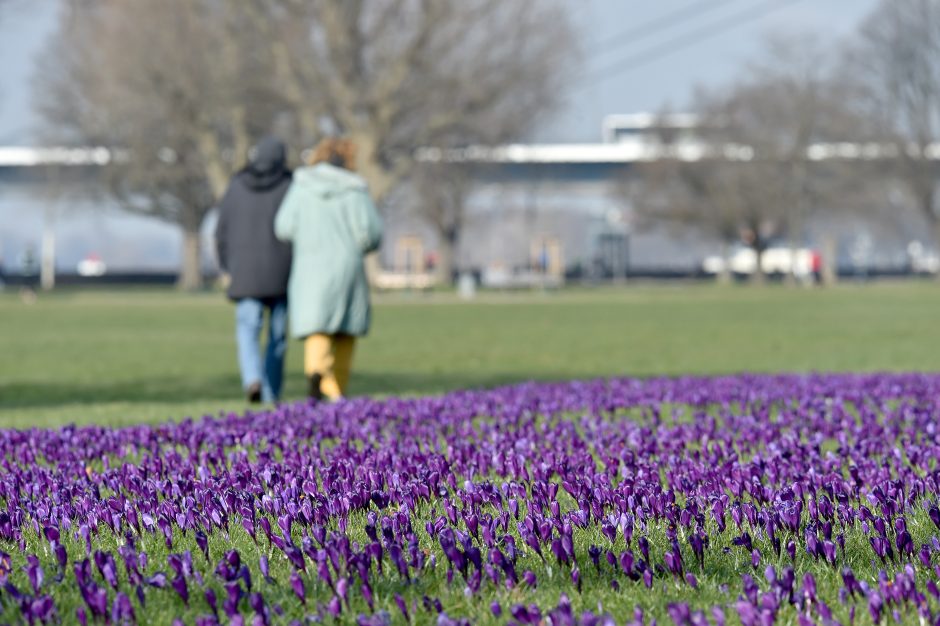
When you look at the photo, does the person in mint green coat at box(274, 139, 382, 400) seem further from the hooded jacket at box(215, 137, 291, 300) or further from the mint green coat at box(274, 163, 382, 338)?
the hooded jacket at box(215, 137, 291, 300)

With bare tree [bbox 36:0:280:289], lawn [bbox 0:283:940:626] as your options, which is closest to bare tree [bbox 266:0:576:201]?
bare tree [bbox 36:0:280:289]

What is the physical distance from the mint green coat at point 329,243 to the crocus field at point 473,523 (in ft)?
11.1

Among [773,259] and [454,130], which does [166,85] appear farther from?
[773,259]

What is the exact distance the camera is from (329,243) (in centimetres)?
1274

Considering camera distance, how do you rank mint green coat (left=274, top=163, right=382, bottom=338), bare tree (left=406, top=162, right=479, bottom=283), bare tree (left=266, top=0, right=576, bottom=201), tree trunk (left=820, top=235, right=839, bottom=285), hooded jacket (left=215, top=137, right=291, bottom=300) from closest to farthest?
mint green coat (left=274, top=163, right=382, bottom=338)
hooded jacket (left=215, top=137, right=291, bottom=300)
bare tree (left=266, top=0, right=576, bottom=201)
bare tree (left=406, top=162, right=479, bottom=283)
tree trunk (left=820, top=235, right=839, bottom=285)

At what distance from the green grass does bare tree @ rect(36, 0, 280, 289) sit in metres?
11.8

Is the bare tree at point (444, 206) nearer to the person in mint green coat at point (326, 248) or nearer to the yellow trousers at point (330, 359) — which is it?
the yellow trousers at point (330, 359)

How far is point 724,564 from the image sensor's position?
4.75 meters

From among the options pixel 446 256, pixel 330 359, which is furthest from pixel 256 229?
Result: pixel 446 256

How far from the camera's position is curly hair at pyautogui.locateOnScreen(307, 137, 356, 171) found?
12898 mm

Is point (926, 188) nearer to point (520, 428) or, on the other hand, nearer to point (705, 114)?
point (705, 114)

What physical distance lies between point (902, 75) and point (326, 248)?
7656 centimetres

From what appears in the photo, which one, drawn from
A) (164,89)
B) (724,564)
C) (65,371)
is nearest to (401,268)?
(164,89)

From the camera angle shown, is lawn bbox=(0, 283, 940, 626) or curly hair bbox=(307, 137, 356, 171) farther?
curly hair bbox=(307, 137, 356, 171)
